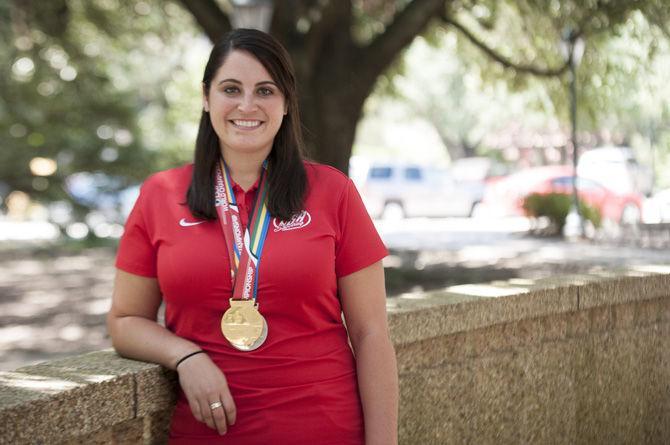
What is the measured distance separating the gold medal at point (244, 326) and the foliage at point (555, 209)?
19.2m

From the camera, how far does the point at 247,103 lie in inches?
106

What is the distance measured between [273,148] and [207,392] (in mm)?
814

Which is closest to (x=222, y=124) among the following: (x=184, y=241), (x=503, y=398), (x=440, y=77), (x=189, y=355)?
(x=184, y=241)

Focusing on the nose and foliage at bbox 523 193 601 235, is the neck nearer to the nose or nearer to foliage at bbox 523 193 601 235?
the nose

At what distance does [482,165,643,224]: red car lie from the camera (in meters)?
24.6

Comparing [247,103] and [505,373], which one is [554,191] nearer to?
[505,373]

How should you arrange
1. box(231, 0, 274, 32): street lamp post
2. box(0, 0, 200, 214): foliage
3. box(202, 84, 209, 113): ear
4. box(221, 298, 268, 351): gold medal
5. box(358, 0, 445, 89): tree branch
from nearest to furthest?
box(221, 298, 268, 351): gold medal, box(202, 84, 209, 113): ear, box(231, 0, 274, 32): street lamp post, box(358, 0, 445, 89): tree branch, box(0, 0, 200, 214): foliage

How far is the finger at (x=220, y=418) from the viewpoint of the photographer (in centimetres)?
251

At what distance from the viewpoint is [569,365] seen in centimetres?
430

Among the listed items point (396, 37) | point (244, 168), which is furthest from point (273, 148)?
point (396, 37)

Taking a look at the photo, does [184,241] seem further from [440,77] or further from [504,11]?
[440,77]

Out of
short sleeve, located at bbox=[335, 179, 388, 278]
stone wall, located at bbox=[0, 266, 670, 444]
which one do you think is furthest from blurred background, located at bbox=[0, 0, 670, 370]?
short sleeve, located at bbox=[335, 179, 388, 278]

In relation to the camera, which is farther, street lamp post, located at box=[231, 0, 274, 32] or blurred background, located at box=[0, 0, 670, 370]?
blurred background, located at box=[0, 0, 670, 370]

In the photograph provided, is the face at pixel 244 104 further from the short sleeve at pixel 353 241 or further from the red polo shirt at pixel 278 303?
the short sleeve at pixel 353 241
